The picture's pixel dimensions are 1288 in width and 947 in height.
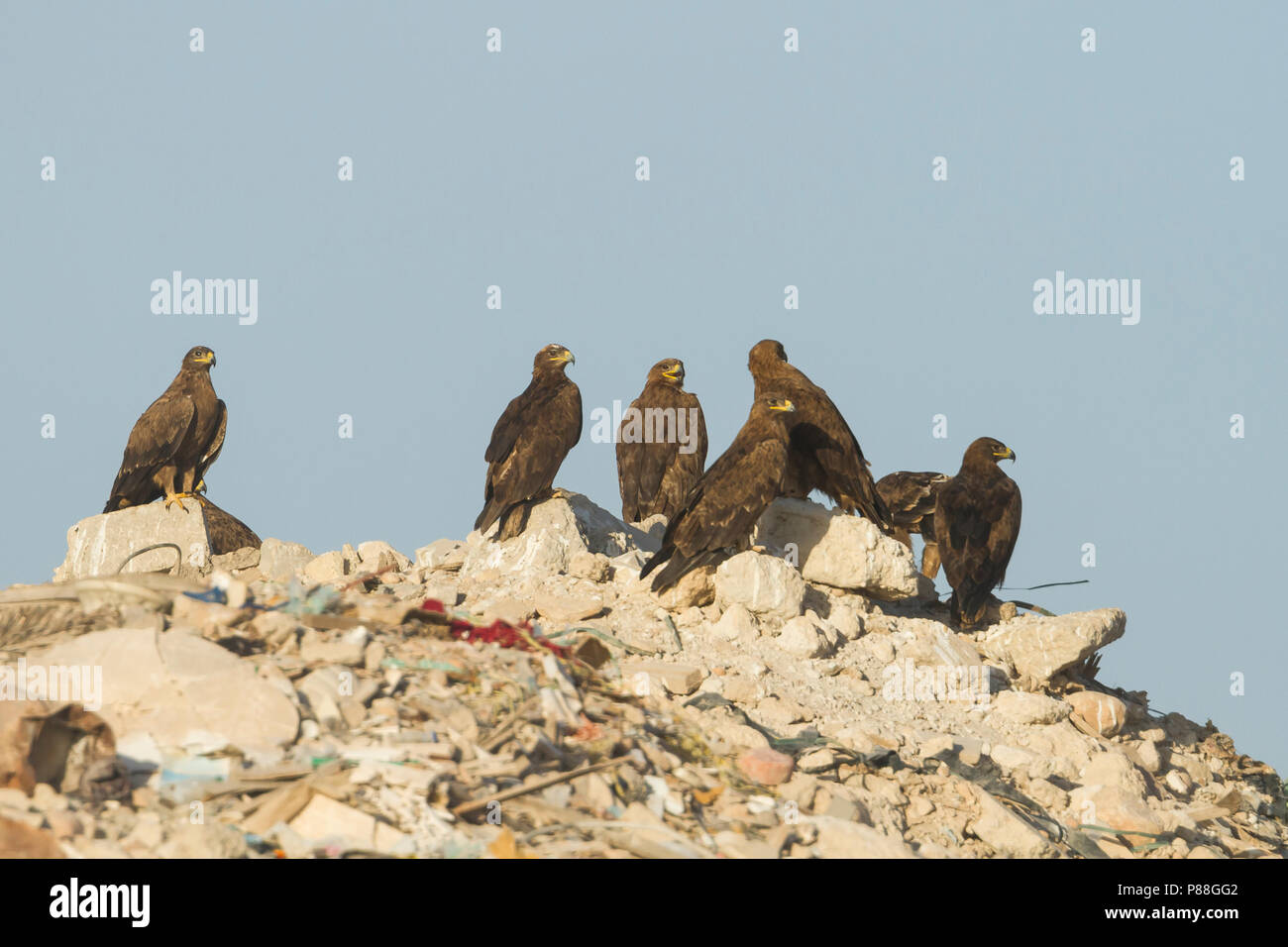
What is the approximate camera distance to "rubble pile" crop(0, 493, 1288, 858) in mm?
6398

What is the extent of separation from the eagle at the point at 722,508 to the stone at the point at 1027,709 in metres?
2.45

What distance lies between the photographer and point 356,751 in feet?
22.0

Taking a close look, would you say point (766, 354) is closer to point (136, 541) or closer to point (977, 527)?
point (977, 527)

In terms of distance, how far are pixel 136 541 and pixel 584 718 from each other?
27.5 ft

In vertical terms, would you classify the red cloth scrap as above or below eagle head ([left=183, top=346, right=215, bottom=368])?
below

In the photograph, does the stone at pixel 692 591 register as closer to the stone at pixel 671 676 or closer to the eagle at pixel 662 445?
the stone at pixel 671 676

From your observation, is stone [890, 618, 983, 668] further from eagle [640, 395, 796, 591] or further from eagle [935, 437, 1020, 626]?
eagle [640, 395, 796, 591]

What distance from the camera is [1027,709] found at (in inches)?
426

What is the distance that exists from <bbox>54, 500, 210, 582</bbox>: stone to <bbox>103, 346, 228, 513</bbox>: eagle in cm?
38

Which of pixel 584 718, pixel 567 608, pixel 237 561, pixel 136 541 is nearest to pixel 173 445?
pixel 136 541

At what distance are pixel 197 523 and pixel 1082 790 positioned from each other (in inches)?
371

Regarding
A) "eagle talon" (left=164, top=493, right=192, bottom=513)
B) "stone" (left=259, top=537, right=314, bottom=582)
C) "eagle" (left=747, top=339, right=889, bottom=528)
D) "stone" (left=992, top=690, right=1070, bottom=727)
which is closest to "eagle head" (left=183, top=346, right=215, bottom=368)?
"eagle talon" (left=164, top=493, right=192, bottom=513)

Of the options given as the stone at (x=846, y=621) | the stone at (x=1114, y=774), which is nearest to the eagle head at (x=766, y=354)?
the stone at (x=846, y=621)

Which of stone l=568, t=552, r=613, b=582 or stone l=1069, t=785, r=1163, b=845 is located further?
stone l=568, t=552, r=613, b=582
